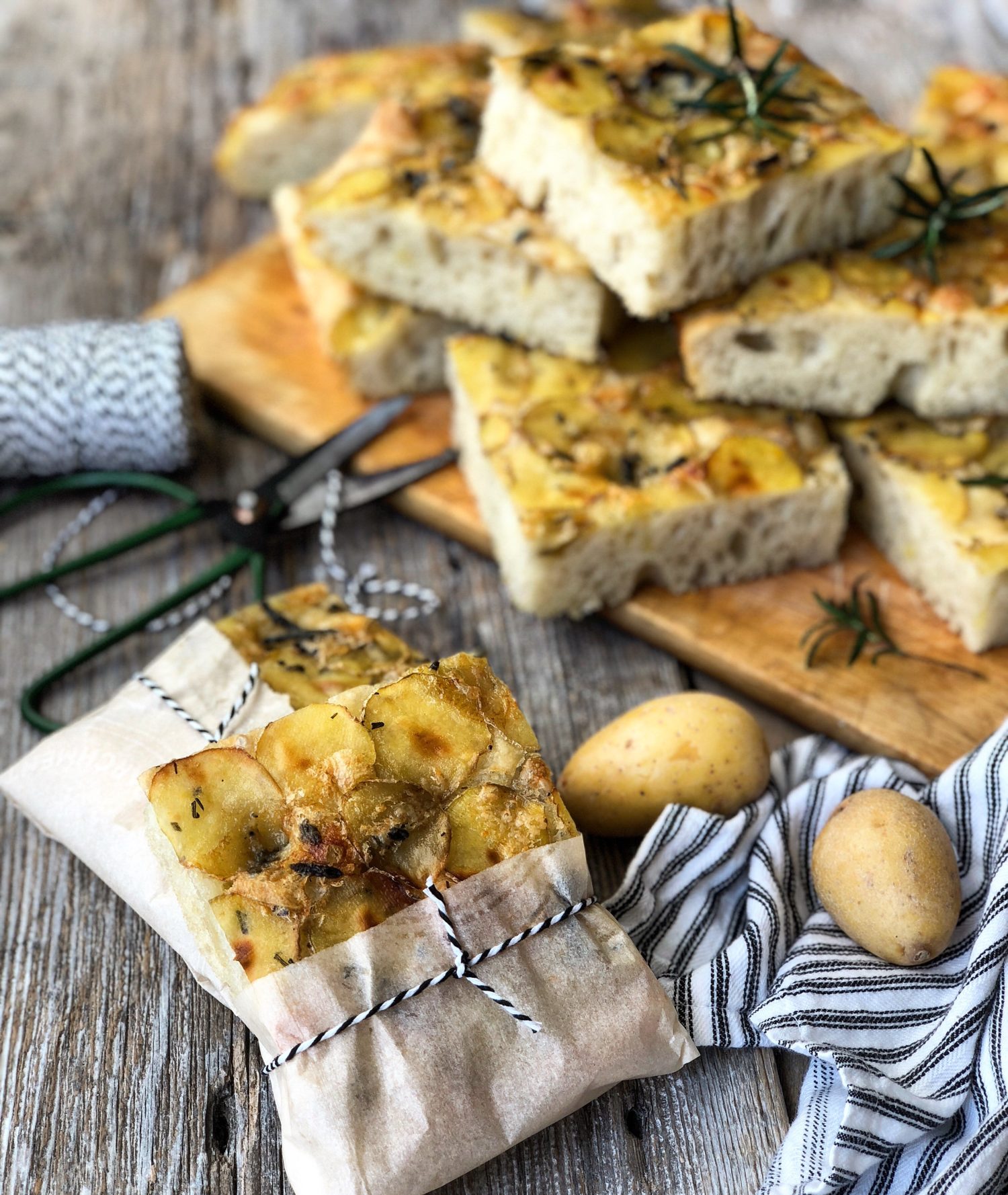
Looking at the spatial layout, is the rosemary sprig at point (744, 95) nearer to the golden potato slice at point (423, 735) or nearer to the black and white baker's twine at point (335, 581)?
the black and white baker's twine at point (335, 581)

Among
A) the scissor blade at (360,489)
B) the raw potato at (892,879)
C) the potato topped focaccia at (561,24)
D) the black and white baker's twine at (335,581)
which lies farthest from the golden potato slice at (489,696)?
the potato topped focaccia at (561,24)

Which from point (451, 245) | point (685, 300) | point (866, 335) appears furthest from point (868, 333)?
point (451, 245)

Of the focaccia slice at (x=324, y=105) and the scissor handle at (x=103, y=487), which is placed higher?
the focaccia slice at (x=324, y=105)

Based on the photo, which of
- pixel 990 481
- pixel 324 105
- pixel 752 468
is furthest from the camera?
pixel 324 105

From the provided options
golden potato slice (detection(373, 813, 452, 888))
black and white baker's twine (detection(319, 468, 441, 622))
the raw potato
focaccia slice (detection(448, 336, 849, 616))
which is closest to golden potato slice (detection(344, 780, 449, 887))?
golden potato slice (detection(373, 813, 452, 888))

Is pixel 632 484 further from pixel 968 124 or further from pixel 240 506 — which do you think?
pixel 968 124

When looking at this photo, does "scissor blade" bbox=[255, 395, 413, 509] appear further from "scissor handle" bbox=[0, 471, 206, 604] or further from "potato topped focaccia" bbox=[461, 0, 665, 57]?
"potato topped focaccia" bbox=[461, 0, 665, 57]

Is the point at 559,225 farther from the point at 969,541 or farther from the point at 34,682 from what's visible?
the point at 34,682
